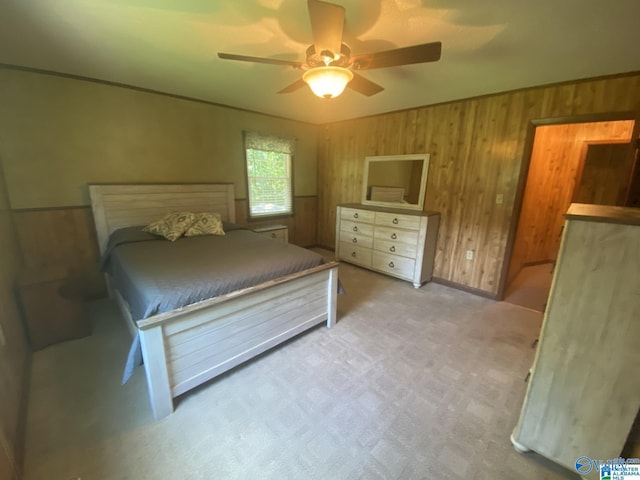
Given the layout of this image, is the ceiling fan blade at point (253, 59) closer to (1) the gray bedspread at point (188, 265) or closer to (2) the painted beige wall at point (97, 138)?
(1) the gray bedspread at point (188, 265)

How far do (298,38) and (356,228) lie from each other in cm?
257

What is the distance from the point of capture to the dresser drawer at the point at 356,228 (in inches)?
148

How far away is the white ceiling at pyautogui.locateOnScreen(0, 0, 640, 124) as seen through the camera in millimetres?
1452

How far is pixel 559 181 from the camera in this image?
4.07 meters

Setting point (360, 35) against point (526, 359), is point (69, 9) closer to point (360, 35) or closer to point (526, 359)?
point (360, 35)

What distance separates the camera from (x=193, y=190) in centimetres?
335

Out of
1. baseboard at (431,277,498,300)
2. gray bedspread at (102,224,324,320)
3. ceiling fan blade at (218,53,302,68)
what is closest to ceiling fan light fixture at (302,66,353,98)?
ceiling fan blade at (218,53,302,68)

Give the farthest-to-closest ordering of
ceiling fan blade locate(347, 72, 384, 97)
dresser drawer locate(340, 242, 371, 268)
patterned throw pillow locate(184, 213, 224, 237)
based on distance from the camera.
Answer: dresser drawer locate(340, 242, 371, 268) → patterned throw pillow locate(184, 213, 224, 237) → ceiling fan blade locate(347, 72, 384, 97)

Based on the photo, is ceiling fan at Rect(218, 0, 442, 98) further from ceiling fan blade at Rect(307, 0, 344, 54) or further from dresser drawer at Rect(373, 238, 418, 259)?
dresser drawer at Rect(373, 238, 418, 259)

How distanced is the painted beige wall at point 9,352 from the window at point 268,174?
250 cm

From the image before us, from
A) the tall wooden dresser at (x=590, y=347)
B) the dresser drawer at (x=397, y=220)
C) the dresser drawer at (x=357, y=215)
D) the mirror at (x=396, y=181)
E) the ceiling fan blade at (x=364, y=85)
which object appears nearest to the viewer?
the tall wooden dresser at (x=590, y=347)

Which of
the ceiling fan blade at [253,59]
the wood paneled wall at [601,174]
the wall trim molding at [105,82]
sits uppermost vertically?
the wall trim molding at [105,82]

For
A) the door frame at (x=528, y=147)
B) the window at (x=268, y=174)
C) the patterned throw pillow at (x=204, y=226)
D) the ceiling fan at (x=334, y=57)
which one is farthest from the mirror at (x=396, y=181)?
the patterned throw pillow at (x=204, y=226)

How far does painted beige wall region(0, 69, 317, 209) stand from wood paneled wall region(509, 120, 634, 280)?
14.4ft
